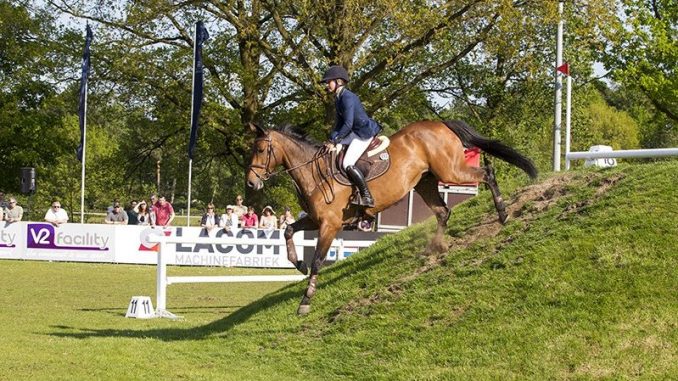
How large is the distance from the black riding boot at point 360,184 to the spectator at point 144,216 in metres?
20.5

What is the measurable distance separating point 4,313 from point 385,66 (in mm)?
20690

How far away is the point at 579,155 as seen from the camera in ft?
46.6

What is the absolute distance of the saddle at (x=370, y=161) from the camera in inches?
507

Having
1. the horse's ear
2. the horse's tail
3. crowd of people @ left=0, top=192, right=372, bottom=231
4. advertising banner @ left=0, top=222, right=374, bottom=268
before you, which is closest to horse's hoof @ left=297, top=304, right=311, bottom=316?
the horse's ear

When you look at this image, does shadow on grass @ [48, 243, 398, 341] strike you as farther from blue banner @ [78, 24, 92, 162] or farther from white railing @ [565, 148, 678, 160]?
blue banner @ [78, 24, 92, 162]

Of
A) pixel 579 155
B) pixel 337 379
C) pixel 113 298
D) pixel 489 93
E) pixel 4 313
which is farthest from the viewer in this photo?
pixel 489 93

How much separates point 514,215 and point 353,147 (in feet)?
8.41

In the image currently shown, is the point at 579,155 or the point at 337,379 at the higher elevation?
the point at 579,155

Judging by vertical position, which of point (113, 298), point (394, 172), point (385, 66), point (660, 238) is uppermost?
point (385, 66)

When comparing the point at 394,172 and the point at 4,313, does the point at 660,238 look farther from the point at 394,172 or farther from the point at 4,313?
the point at 4,313

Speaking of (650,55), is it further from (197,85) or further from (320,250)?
(320,250)

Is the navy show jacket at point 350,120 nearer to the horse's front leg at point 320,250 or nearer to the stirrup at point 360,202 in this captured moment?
the stirrup at point 360,202

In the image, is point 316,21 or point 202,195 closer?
point 316,21

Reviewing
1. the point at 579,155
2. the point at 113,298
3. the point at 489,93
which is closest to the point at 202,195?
the point at 489,93
